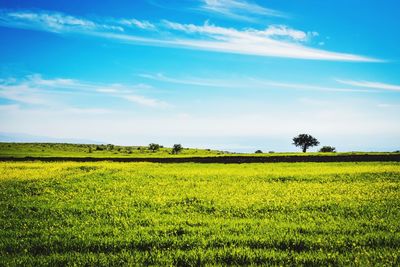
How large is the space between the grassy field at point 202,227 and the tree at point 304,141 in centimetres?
10844

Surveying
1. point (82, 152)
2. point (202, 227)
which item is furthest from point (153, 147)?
point (202, 227)

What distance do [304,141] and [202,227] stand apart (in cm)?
12222

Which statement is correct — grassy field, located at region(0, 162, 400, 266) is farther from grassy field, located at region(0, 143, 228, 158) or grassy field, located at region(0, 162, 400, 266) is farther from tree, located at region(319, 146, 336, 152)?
tree, located at region(319, 146, 336, 152)

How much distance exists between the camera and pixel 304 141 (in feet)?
422

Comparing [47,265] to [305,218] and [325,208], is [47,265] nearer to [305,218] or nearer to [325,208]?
[305,218]

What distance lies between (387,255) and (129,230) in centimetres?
859

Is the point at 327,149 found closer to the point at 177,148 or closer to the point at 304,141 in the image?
the point at 304,141

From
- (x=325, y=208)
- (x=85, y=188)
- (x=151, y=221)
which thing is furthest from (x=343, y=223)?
(x=85, y=188)

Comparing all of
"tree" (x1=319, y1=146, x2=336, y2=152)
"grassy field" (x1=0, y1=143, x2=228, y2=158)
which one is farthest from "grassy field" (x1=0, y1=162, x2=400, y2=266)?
"tree" (x1=319, y1=146, x2=336, y2=152)

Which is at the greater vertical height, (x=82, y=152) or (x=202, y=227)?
(x=82, y=152)

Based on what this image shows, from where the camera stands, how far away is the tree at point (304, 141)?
128 metres

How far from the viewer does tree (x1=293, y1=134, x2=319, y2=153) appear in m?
128

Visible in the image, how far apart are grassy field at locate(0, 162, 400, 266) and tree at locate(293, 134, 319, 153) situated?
356 feet

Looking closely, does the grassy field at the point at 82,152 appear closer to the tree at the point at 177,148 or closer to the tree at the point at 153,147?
the tree at the point at 177,148
